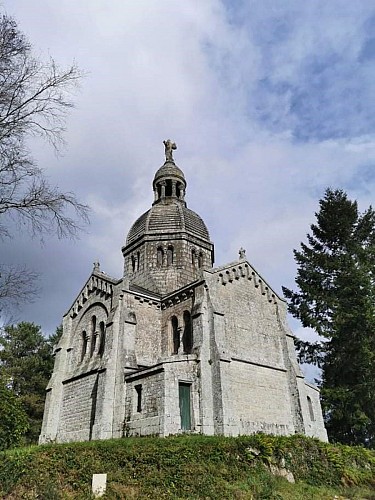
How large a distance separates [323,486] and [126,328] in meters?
12.6

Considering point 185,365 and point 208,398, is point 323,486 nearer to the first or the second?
point 208,398

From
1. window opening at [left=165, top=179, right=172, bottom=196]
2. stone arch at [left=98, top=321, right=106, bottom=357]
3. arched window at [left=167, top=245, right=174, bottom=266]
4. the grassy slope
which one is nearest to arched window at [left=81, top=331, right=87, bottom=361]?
Result: stone arch at [left=98, top=321, right=106, bottom=357]

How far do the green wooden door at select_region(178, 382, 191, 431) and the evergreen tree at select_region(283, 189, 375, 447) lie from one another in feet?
37.1

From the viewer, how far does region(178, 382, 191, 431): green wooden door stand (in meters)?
19.0

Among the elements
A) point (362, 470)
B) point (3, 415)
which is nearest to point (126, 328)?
point (3, 415)

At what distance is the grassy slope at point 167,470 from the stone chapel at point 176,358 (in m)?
5.04

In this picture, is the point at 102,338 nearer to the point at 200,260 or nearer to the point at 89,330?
the point at 89,330

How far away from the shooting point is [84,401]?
929 inches

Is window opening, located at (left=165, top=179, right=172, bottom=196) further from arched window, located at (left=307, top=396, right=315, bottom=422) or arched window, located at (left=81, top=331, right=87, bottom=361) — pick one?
arched window, located at (left=307, top=396, right=315, bottom=422)

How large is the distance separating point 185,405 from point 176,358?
7.10 feet

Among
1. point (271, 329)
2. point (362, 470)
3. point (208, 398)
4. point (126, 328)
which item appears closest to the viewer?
point (362, 470)

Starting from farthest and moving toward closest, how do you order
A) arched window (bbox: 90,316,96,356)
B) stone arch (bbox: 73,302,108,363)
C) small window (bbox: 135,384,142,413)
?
arched window (bbox: 90,316,96,356) → stone arch (bbox: 73,302,108,363) → small window (bbox: 135,384,142,413)

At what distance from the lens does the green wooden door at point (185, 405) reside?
18984mm

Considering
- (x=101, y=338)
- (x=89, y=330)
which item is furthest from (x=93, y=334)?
(x=101, y=338)
